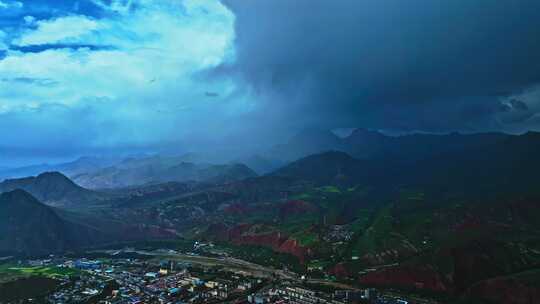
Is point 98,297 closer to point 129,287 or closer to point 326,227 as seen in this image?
point 129,287

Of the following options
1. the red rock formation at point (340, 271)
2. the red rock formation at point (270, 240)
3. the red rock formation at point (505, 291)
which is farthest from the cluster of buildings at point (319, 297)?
the red rock formation at point (270, 240)

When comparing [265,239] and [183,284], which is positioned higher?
[265,239]

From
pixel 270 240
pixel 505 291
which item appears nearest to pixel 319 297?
pixel 505 291

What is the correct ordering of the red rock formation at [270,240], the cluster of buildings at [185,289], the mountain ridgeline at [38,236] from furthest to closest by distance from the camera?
the mountain ridgeline at [38,236] < the red rock formation at [270,240] < the cluster of buildings at [185,289]

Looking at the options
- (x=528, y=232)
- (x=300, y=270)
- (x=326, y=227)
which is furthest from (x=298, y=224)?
(x=528, y=232)

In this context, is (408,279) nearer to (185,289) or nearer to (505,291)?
(505,291)

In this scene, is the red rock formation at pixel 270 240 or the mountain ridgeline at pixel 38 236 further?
the mountain ridgeline at pixel 38 236

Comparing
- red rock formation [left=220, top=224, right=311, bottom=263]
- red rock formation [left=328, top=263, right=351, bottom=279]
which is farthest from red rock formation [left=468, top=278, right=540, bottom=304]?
red rock formation [left=220, top=224, right=311, bottom=263]

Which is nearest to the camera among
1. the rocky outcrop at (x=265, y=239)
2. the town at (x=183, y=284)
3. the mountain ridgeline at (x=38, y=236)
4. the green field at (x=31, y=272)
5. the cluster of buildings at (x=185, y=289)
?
the cluster of buildings at (x=185, y=289)

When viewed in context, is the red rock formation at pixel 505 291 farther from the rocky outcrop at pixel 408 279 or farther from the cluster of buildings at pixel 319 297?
the cluster of buildings at pixel 319 297

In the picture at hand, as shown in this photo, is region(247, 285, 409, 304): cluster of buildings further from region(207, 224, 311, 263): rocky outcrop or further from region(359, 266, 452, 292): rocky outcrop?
region(207, 224, 311, 263): rocky outcrop

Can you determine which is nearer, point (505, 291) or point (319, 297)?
point (505, 291)

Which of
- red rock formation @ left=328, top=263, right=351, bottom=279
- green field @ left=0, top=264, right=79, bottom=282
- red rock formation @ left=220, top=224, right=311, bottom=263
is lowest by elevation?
green field @ left=0, top=264, right=79, bottom=282
